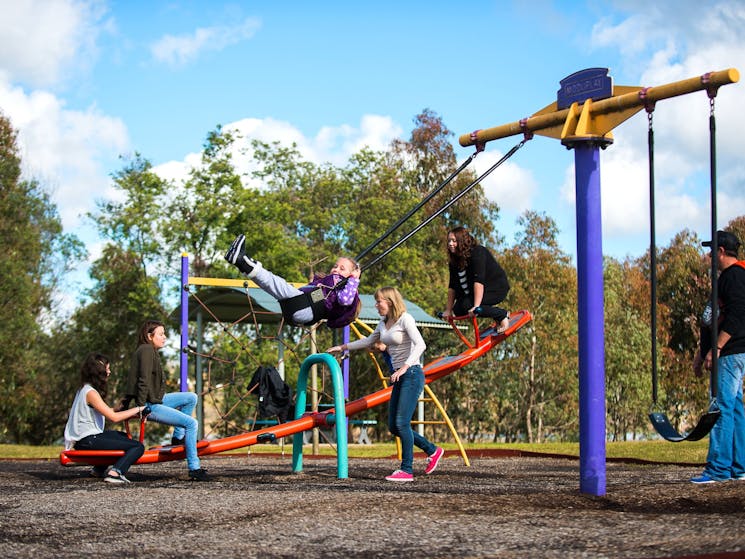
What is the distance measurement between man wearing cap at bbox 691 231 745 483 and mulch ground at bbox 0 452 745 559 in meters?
0.29

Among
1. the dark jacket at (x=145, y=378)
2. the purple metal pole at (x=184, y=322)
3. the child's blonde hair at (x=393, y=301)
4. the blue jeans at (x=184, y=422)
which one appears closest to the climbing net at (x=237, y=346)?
the purple metal pole at (x=184, y=322)

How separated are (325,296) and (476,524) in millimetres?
3615

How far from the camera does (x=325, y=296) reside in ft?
27.5

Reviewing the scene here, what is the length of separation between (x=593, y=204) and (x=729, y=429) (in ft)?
7.00

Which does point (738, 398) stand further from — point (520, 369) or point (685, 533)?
point (520, 369)

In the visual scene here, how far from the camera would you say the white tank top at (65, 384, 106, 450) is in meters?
8.64

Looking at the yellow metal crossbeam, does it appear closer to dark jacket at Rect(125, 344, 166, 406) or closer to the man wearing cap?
the man wearing cap

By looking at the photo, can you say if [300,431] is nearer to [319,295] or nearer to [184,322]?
[319,295]

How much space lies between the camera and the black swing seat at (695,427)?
6.45 m

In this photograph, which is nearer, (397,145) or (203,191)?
(203,191)

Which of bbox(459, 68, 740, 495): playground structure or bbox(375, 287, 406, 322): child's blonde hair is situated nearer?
bbox(459, 68, 740, 495): playground structure

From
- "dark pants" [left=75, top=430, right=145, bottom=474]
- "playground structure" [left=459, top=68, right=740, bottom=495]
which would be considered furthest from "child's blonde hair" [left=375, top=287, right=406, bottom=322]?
"dark pants" [left=75, top=430, right=145, bottom=474]

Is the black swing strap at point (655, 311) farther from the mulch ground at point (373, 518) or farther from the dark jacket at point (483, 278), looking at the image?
the dark jacket at point (483, 278)

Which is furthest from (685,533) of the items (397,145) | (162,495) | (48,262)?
(397,145)
